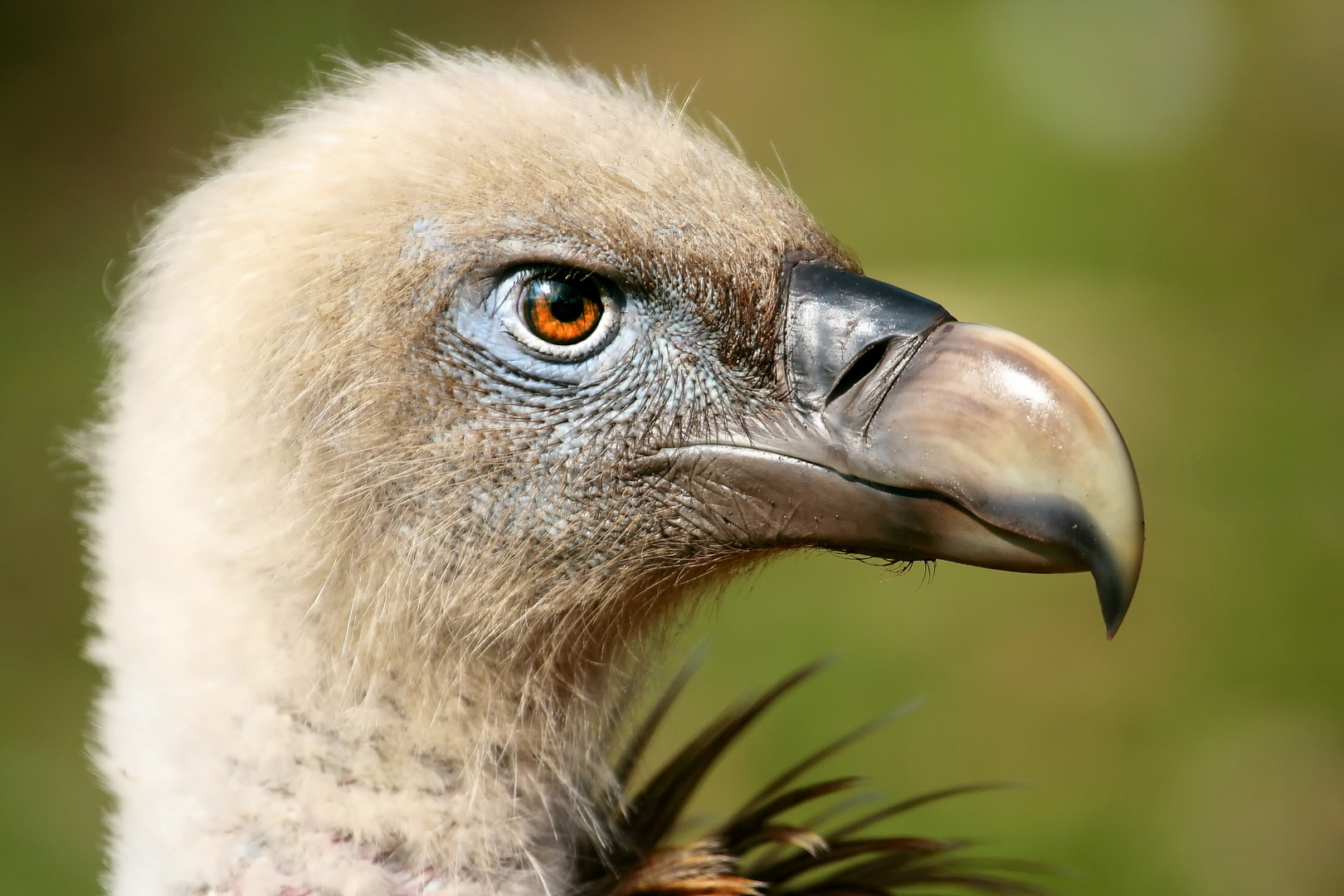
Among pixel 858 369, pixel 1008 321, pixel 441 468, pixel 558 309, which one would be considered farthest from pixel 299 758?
pixel 1008 321

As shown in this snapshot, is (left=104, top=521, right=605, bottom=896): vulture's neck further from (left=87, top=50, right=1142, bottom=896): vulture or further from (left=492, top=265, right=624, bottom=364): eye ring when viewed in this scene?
(left=492, top=265, right=624, bottom=364): eye ring

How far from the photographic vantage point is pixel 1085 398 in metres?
1.80

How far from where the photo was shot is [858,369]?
194 cm

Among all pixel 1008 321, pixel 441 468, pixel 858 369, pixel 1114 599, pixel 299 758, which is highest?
pixel 1008 321

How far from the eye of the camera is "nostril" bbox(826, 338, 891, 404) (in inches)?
75.9

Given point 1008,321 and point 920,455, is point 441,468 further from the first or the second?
point 1008,321

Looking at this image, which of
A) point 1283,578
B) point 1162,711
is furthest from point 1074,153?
point 1162,711

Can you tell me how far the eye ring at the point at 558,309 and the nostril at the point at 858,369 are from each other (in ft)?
1.22

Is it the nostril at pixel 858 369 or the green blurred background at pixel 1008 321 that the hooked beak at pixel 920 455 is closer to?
the nostril at pixel 858 369

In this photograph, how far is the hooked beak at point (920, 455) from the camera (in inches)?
70.1

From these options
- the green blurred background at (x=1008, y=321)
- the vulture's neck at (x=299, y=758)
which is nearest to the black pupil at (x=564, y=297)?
the vulture's neck at (x=299, y=758)

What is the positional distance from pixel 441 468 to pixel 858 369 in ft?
2.20

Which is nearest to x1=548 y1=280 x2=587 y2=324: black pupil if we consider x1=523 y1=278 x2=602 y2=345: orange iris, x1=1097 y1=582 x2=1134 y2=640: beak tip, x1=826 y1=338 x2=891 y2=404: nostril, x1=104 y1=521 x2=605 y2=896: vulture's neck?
x1=523 y1=278 x2=602 y2=345: orange iris

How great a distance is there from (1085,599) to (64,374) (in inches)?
206
